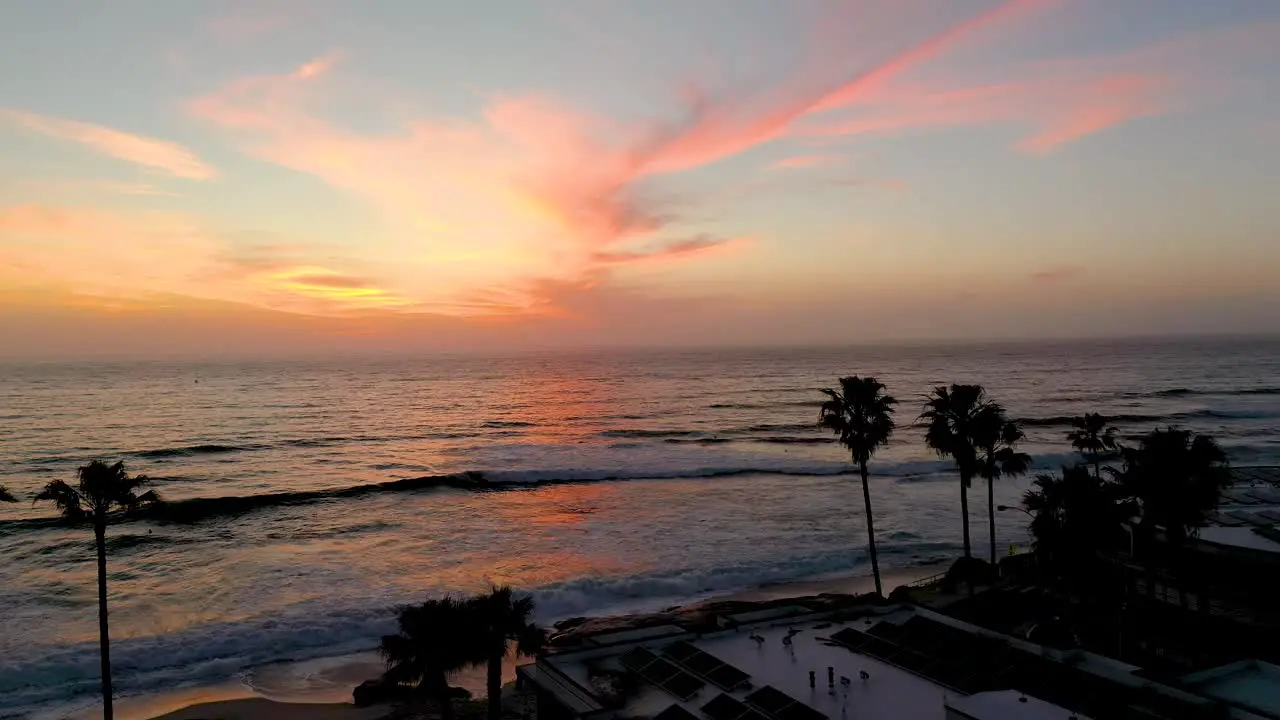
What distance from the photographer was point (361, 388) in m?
163

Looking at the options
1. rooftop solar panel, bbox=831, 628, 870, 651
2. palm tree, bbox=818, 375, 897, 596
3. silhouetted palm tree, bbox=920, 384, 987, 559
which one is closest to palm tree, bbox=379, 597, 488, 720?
rooftop solar panel, bbox=831, 628, 870, 651

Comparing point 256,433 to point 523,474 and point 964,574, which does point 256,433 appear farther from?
point 964,574

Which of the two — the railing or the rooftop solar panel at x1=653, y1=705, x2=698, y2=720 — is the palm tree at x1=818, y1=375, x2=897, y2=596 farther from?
the rooftop solar panel at x1=653, y1=705, x2=698, y2=720

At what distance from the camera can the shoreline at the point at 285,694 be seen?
24062 millimetres

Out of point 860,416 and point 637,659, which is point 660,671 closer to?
point 637,659

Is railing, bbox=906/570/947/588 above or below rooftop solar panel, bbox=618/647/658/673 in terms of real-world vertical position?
below

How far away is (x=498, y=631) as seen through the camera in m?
16.3

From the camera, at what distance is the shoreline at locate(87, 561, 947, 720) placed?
78.9 feet

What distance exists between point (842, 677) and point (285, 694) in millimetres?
19515

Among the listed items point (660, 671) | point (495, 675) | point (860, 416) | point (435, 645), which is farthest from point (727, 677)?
point (860, 416)

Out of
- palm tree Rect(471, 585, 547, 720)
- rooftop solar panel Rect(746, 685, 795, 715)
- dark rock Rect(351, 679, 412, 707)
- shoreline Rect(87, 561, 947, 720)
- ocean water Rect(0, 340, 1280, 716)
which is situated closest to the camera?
rooftop solar panel Rect(746, 685, 795, 715)

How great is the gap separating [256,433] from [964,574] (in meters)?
86.5

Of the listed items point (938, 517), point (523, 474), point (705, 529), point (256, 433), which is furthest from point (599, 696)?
point (256, 433)

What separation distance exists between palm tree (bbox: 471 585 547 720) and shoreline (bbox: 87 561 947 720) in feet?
29.0
